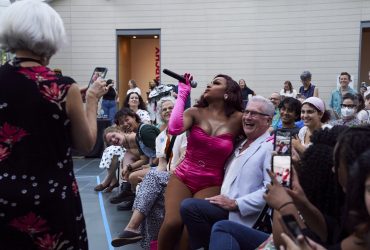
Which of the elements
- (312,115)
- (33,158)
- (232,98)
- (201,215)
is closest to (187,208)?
(201,215)

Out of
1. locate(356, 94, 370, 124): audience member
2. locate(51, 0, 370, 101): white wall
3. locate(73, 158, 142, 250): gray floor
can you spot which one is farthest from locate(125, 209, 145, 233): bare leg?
locate(51, 0, 370, 101): white wall

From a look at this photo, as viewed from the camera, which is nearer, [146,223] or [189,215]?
[189,215]

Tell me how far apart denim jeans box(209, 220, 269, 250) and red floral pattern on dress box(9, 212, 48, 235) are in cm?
113

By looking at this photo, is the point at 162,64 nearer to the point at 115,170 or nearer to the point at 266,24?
the point at 266,24

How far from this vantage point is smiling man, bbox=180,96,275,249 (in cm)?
272

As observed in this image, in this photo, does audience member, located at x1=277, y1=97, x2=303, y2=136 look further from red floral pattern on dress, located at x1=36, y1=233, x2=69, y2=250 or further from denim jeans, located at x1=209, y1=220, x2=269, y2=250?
red floral pattern on dress, located at x1=36, y1=233, x2=69, y2=250

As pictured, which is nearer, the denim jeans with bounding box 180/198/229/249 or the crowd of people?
the crowd of people

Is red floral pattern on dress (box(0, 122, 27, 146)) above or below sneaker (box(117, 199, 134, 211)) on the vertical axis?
above

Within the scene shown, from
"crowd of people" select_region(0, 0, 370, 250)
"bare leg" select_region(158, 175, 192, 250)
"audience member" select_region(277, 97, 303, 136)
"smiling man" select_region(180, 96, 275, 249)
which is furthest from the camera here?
"audience member" select_region(277, 97, 303, 136)

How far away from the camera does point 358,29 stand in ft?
41.1

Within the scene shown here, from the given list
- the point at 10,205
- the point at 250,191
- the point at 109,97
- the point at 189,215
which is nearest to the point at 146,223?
the point at 189,215

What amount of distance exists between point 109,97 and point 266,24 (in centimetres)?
552

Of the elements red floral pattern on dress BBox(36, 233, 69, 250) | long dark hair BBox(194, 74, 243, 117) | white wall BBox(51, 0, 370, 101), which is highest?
white wall BBox(51, 0, 370, 101)

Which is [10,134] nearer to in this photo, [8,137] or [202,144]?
[8,137]
